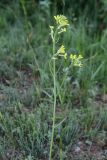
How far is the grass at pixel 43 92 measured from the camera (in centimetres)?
261

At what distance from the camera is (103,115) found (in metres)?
2.87

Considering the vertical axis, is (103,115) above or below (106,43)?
below

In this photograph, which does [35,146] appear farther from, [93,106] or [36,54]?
[36,54]

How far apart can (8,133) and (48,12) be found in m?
1.92

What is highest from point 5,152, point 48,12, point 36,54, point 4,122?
point 48,12

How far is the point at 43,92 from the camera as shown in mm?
3109

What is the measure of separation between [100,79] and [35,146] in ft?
3.51

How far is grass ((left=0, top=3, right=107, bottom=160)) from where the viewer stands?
261 cm

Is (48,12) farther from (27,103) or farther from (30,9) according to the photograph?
(27,103)

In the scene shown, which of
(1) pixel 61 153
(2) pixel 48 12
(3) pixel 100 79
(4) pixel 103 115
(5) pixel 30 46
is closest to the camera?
(1) pixel 61 153

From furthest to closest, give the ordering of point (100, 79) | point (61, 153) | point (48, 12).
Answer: point (48, 12) < point (100, 79) < point (61, 153)

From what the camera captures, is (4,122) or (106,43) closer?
(4,122)

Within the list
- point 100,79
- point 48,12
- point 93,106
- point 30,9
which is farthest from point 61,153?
point 30,9

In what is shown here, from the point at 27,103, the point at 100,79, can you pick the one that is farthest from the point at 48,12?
the point at 27,103
